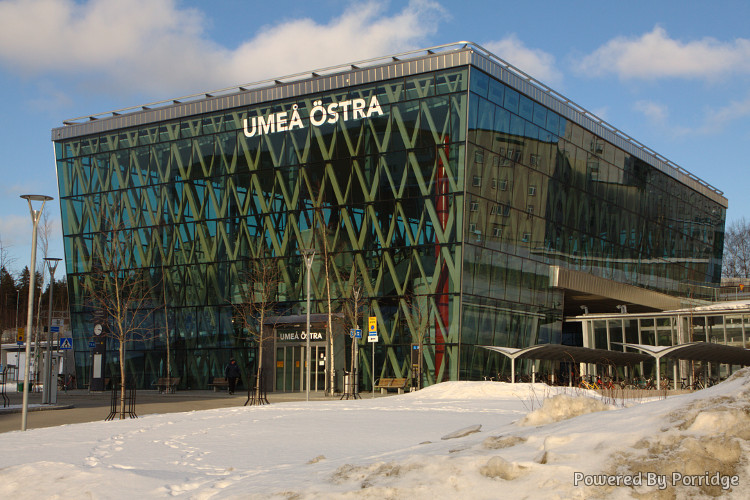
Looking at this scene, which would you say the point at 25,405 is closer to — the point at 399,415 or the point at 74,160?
the point at 399,415

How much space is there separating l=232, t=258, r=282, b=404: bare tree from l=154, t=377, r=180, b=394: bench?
4.86 metres

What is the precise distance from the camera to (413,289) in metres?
41.1

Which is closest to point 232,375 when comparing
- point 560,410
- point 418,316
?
point 418,316

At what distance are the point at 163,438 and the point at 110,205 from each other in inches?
1600

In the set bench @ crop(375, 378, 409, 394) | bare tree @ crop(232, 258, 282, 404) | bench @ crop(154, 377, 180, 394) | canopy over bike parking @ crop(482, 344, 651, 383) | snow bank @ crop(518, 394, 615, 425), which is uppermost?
bare tree @ crop(232, 258, 282, 404)

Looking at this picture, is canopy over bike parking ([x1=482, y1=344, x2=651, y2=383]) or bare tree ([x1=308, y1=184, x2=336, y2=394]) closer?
canopy over bike parking ([x1=482, y1=344, x2=651, y2=383])

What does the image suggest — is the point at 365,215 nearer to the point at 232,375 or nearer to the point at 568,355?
the point at 232,375

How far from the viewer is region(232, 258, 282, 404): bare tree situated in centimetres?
4556

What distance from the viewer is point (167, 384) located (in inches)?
1805

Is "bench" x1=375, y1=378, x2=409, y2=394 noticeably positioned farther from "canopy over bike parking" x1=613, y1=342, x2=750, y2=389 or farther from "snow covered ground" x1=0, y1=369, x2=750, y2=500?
"snow covered ground" x1=0, y1=369, x2=750, y2=500

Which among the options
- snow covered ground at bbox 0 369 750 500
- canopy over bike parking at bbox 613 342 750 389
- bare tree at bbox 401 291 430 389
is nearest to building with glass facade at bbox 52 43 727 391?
bare tree at bbox 401 291 430 389

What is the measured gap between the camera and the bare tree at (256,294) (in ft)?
149

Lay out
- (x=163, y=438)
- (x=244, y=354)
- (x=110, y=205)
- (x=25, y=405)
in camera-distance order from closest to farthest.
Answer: (x=163, y=438)
(x=25, y=405)
(x=244, y=354)
(x=110, y=205)

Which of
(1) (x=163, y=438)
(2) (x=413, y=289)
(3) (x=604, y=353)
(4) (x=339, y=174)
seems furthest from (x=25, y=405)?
(3) (x=604, y=353)
